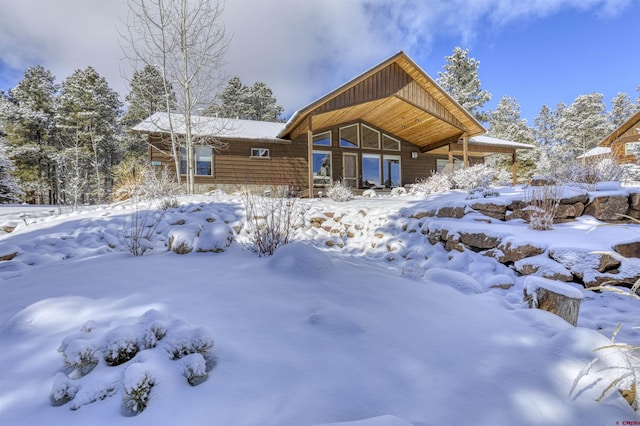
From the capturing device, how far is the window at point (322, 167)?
43.3 feet

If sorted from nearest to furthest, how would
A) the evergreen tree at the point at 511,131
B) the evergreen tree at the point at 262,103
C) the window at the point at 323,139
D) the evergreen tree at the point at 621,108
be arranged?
1. the window at the point at 323,139
2. the evergreen tree at the point at 511,131
3. the evergreen tree at the point at 262,103
4. the evergreen tree at the point at 621,108

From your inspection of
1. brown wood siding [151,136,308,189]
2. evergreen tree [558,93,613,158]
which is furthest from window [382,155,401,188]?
A: evergreen tree [558,93,613,158]

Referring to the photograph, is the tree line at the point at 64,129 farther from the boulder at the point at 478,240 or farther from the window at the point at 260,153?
the boulder at the point at 478,240

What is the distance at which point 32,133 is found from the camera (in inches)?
736

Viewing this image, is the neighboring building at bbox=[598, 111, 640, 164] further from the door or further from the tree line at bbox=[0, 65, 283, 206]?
the tree line at bbox=[0, 65, 283, 206]

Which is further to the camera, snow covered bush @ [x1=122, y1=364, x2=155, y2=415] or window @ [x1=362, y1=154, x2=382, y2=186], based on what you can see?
window @ [x1=362, y1=154, x2=382, y2=186]

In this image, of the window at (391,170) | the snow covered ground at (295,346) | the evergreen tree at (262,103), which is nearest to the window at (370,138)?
the window at (391,170)

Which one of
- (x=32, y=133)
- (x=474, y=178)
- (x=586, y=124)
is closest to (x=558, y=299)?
(x=474, y=178)

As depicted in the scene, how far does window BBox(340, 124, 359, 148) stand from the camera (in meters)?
13.4

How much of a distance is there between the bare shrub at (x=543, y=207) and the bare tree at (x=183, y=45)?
950 cm

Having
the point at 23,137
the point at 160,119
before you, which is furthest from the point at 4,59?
the point at 160,119

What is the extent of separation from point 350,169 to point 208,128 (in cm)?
686

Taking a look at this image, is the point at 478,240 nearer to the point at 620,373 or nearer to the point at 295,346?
the point at 620,373

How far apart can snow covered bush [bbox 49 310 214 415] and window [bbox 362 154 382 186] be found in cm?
1306
